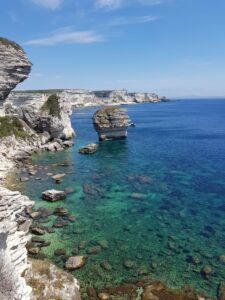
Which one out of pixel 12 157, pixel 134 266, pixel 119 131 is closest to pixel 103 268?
pixel 134 266

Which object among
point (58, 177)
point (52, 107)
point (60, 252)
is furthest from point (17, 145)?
point (60, 252)

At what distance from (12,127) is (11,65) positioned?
1619 cm

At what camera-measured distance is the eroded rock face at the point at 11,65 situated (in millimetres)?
49009

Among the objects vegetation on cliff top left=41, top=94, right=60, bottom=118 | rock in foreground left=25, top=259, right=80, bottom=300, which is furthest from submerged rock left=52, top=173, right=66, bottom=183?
vegetation on cliff top left=41, top=94, right=60, bottom=118

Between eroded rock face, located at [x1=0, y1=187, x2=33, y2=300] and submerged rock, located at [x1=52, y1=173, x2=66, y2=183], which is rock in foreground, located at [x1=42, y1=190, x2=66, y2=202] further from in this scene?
eroded rock face, located at [x1=0, y1=187, x2=33, y2=300]

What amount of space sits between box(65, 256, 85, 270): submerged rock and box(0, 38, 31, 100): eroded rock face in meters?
36.3

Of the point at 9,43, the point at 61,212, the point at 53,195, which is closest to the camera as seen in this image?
the point at 61,212

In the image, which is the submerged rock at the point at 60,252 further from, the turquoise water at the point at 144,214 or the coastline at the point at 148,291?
the coastline at the point at 148,291

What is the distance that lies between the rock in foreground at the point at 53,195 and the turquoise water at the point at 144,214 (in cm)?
68

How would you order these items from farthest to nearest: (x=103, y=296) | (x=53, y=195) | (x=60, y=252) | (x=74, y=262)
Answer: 1. (x=53, y=195)
2. (x=60, y=252)
3. (x=74, y=262)
4. (x=103, y=296)

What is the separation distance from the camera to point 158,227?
27828mm

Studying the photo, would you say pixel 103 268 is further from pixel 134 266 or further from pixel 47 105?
pixel 47 105

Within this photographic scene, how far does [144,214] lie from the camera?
101ft

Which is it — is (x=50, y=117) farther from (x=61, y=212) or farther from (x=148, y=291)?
(x=148, y=291)
